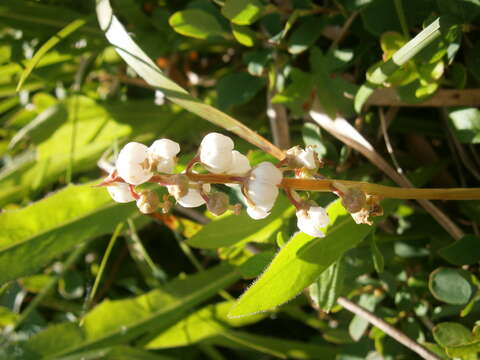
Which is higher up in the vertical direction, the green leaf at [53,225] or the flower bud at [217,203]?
the flower bud at [217,203]

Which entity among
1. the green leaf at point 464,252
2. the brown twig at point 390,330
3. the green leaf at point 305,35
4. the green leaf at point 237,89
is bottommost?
the brown twig at point 390,330

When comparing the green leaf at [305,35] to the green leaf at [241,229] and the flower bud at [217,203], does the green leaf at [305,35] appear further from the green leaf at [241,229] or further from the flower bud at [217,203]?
the flower bud at [217,203]

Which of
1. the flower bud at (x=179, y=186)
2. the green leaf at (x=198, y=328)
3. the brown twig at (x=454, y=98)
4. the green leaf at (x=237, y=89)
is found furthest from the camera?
the green leaf at (x=198, y=328)

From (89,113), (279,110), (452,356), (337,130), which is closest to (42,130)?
(89,113)

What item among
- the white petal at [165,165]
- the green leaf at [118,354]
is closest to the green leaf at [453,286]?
the white petal at [165,165]

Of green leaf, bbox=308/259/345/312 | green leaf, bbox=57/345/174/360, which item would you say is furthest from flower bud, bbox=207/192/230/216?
green leaf, bbox=57/345/174/360

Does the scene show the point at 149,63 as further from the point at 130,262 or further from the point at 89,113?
the point at 130,262
